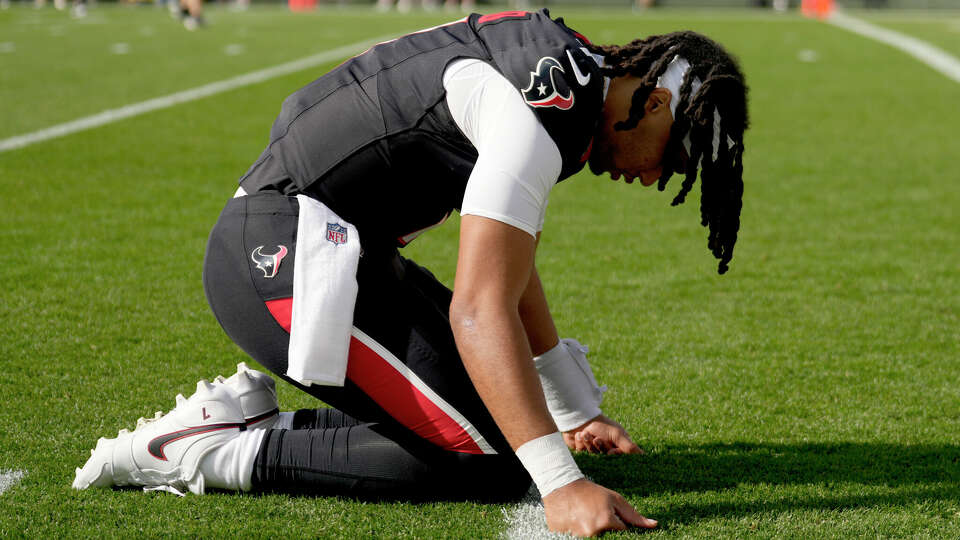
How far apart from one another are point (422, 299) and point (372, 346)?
243 millimetres

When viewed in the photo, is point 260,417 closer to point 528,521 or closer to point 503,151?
point 528,521

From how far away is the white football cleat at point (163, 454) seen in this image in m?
2.77

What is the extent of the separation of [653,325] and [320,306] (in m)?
2.12

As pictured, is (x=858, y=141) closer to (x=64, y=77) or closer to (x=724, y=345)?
(x=724, y=345)

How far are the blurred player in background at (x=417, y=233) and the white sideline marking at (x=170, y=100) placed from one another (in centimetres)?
549

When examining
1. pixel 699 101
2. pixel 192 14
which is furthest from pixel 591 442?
pixel 192 14

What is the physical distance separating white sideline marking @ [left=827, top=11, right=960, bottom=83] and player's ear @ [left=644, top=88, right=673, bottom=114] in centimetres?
1089

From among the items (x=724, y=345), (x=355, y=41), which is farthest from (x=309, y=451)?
(x=355, y=41)

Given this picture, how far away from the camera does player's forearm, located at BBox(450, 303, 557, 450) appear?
2320 millimetres

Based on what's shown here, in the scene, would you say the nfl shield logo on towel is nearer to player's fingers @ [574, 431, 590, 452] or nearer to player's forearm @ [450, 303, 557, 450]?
player's forearm @ [450, 303, 557, 450]

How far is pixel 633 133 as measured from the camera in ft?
8.40

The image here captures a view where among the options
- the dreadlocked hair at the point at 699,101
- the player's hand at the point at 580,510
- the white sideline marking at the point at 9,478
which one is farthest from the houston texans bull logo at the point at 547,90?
the white sideline marking at the point at 9,478

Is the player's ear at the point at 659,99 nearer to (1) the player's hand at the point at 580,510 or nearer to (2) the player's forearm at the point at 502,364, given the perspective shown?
(2) the player's forearm at the point at 502,364

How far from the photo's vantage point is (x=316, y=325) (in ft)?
8.43
